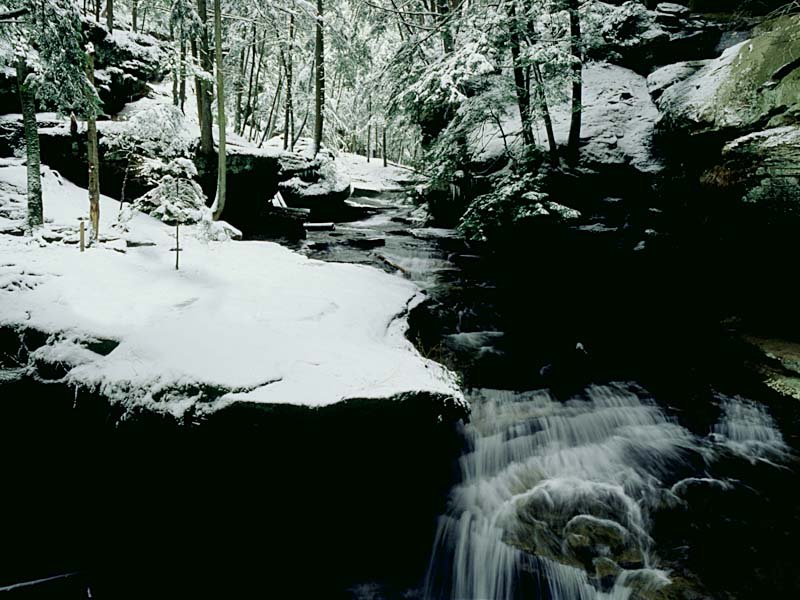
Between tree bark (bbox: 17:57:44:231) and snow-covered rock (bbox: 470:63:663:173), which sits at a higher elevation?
snow-covered rock (bbox: 470:63:663:173)

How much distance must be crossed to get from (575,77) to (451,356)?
8492 mm

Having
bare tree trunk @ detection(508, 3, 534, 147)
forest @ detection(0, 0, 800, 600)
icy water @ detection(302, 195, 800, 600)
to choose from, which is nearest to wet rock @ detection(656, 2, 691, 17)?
forest @ detection(0, 0, 800, 600)

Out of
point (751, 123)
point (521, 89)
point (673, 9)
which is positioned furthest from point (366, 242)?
point (673, 9)

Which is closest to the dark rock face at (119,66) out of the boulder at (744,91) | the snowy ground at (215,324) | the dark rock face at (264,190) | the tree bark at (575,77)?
the dark rock face at (264,190)

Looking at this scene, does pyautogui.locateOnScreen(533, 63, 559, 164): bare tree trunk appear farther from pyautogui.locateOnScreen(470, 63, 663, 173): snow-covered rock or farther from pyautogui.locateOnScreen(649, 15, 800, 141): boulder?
pyautogui.locateOnScreen(649, 15, 800, 141): boulder

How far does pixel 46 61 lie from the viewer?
24.7 feet

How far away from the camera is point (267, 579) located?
404 centimetres

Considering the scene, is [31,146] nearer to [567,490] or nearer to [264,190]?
[264,190]

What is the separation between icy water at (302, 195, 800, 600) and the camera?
3.96 metres

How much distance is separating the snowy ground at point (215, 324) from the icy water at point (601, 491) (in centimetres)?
179

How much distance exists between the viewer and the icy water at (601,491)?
13.0ft

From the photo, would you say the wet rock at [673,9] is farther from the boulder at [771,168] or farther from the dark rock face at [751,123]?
the boulder at [771,168]

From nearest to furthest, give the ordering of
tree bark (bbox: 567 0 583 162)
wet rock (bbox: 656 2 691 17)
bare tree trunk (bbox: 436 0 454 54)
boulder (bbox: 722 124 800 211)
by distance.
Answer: boulder (bbox: 722 124 800 211) < tree bark (bbox: 567 0 583 162) < bare tree trunk (bbox: 436 0 454 54) < wet rock (bbox: 656 2 691 17)

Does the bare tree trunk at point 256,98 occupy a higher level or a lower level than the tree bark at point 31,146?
higher
